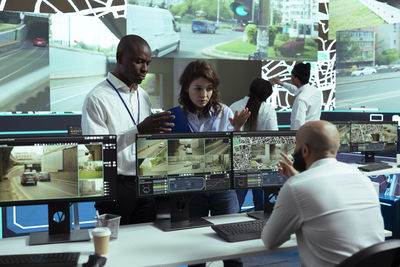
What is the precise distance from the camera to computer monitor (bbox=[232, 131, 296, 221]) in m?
2.21

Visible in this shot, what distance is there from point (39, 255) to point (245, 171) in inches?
42.9

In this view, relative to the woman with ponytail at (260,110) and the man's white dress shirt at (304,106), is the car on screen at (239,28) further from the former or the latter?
the woman with ponytail at (260,110)

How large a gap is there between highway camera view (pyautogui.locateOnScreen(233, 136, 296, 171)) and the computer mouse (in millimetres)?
884

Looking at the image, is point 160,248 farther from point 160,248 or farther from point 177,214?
point 177,214

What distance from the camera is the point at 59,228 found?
197 centimetres

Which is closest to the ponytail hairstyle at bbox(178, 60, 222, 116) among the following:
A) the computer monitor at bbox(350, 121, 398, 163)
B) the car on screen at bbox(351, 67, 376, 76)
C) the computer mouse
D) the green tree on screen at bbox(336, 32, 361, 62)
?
the computer mouse

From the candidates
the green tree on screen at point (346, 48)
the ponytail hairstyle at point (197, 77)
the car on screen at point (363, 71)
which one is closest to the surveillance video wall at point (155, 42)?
the green tree on screen at point (346, 48)

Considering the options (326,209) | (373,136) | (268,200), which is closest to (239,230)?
(268,200)

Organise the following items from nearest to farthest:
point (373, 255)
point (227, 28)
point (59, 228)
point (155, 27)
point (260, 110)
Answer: point (373, 255) < point (59, 228) < point (260, 110) < point (155, 27) < point (227, 28)

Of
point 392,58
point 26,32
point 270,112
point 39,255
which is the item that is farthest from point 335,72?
point 39,255

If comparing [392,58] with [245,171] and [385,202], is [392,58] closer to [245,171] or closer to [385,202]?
[385,202]

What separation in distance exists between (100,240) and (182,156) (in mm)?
610

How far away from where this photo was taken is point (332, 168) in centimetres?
158

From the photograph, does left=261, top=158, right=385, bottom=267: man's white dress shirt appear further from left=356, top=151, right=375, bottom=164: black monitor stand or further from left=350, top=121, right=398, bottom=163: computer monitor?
left=356, top=151, right=375, bottom=164: black monitor stand
